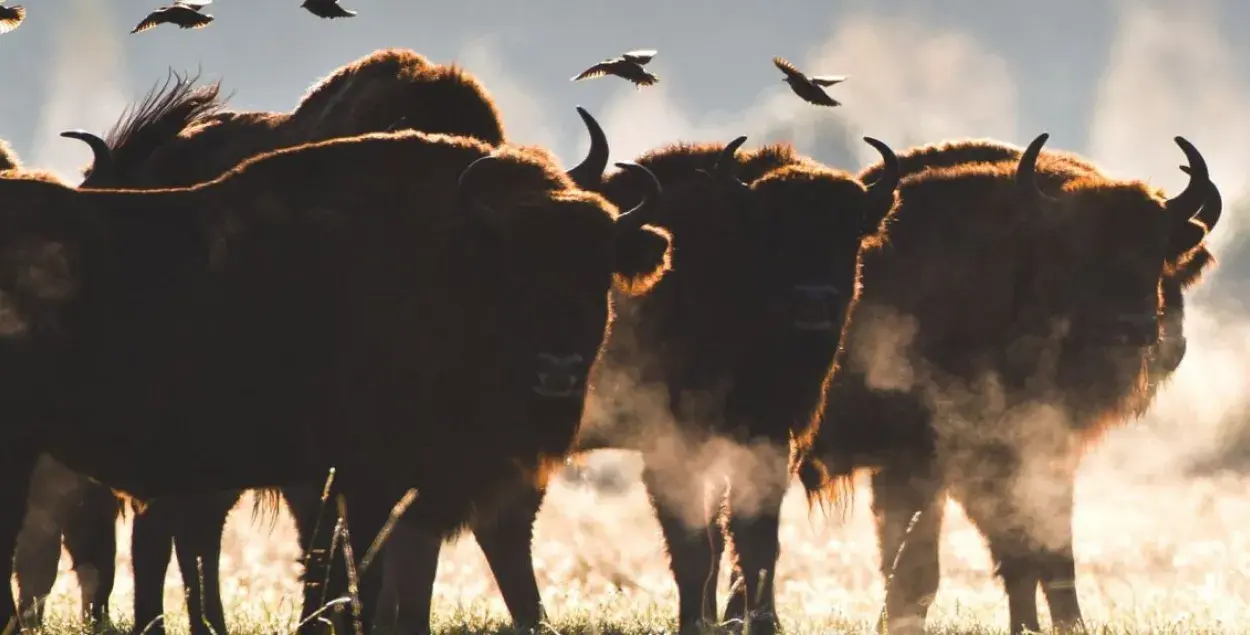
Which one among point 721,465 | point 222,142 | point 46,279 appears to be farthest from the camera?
point 222,142

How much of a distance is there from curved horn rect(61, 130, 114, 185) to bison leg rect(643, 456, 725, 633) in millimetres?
3393

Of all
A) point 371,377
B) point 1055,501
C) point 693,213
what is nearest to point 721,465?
point 693,213

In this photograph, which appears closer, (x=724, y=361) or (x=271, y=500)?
(x=271, y=500)

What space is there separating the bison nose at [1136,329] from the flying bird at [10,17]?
6105mm

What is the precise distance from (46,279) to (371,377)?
1.40 m

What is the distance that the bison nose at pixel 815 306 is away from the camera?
8219 millimetres

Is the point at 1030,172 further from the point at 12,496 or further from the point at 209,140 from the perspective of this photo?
the point at 12,496

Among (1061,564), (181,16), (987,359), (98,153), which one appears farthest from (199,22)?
(1061,564)

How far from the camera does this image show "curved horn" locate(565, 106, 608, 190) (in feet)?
25.8

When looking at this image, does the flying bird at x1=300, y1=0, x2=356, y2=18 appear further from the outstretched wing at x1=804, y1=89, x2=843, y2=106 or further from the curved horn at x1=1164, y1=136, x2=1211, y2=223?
the curved horn at x1=1164, y1=136, x2=1211, y2=223

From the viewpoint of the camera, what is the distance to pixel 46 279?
6.79 meters

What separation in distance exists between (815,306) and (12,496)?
12.7 ft

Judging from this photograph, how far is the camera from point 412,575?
8188 mm

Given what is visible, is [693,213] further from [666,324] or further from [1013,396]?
[1013,396]
